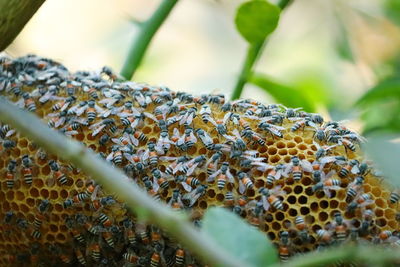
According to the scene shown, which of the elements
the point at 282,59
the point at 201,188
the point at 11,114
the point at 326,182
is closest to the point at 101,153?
the point at 201,188

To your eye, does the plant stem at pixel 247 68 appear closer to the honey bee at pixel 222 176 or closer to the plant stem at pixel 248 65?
the plant stem at pixel 248 65

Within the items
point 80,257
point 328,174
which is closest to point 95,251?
point 80,257

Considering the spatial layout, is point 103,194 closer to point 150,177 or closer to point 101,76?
point 150,177

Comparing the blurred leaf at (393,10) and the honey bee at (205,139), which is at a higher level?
the blurred leaf at (393,10)

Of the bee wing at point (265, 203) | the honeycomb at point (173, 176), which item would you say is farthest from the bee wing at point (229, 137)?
the bee wing at point (265, 203)

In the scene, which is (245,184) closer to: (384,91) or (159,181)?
(159,181)

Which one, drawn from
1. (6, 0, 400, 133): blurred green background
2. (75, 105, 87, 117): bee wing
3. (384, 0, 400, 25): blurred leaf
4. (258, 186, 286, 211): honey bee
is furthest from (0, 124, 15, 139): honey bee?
(384, 0, 400, 25): blurred leaf
